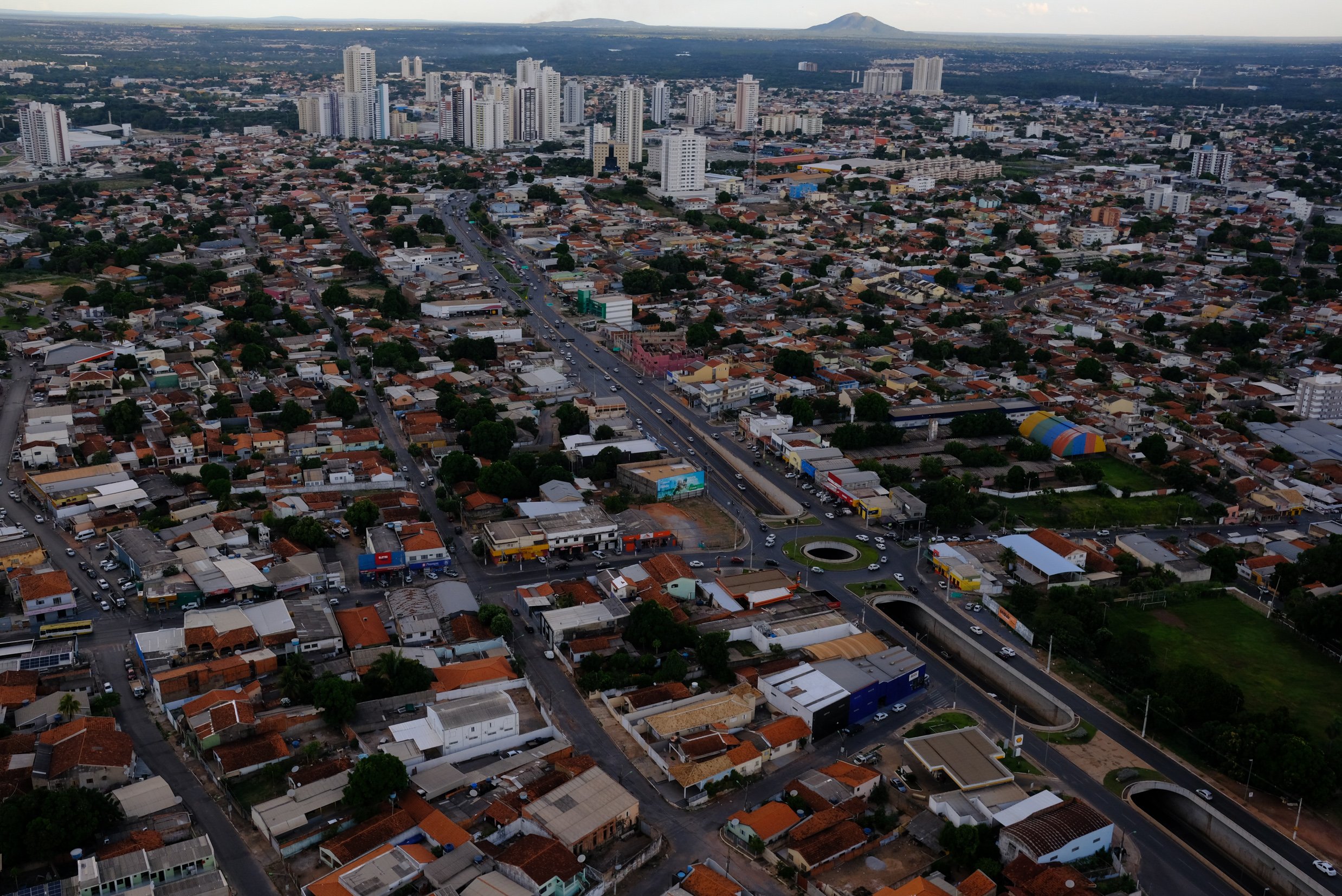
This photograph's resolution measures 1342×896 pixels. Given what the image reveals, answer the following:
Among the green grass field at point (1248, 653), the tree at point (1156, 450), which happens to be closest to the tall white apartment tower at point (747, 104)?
the tree at point (1156, 450)

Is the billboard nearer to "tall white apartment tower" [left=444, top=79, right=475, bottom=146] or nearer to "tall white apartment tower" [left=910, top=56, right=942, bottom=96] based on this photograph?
"tall white apartment tower" [left=444, top=79, right=475, bottom=146]

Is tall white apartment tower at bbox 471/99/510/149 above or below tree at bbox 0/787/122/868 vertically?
above

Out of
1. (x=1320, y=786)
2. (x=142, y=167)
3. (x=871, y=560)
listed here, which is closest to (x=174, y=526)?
(x=871, y=560)

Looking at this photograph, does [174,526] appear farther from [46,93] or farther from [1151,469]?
[46,93]

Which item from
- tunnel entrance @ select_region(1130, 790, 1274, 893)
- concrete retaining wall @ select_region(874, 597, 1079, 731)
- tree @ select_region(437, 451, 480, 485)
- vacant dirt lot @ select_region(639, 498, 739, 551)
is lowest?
tunnel entrance @ select_region(1130, 790, 1274, 893)

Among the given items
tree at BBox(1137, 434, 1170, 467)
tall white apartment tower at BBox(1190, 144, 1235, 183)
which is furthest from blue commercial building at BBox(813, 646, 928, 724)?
tall white apartment tower at BBox(1190, 144, 1235, 183)

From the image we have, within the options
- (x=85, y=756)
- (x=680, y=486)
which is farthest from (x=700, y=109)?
(x=85, y=756)

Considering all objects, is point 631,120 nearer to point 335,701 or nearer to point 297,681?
point 297,681

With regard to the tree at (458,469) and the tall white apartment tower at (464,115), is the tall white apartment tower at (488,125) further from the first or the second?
the tree at (458,469)
